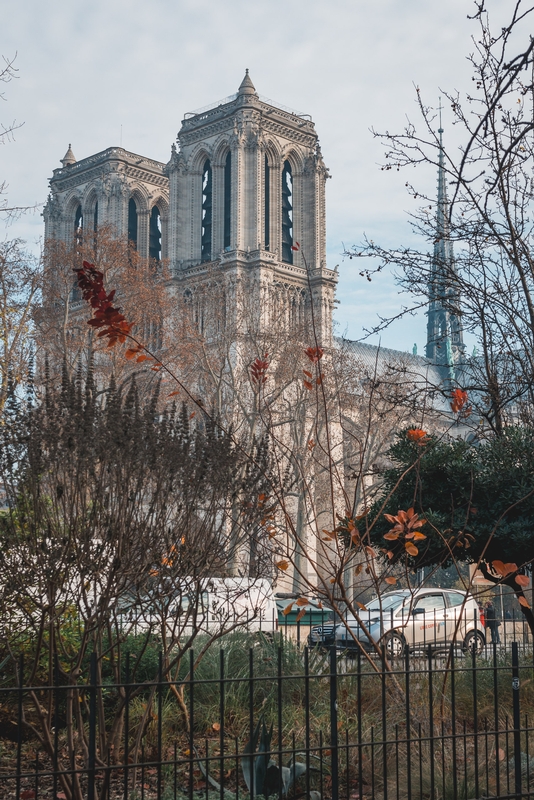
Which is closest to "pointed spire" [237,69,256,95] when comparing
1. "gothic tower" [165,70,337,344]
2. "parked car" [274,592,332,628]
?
"gothic tower" [165,70,337,344]

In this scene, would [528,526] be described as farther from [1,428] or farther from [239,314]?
[239,314]

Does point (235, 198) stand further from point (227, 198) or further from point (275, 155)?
point (275, 155)

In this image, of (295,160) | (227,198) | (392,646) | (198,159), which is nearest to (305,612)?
(392,646)

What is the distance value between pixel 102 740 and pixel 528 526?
5.44m

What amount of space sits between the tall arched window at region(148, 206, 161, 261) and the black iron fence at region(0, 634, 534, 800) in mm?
65826

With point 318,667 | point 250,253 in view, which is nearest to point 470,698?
point 318,667

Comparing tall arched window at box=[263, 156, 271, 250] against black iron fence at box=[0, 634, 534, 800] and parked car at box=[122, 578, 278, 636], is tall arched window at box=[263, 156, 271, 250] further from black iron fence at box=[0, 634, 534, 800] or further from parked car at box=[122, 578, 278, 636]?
black iron fence at box=[0, 634, 534, 800]

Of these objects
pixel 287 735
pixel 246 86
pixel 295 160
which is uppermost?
pixel 246 86

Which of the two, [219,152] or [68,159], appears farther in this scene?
[68,159]

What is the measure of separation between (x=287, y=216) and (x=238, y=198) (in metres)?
6.36

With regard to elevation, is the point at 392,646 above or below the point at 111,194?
below

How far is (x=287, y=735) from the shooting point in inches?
327

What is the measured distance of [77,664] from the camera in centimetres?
646

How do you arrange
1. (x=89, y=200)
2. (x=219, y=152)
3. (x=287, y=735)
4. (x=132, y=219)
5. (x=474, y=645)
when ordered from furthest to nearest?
(x=132, y=219), (x=89, y=200), (x=219, y=152), (x=287, y=735), (x=474, y=645)
